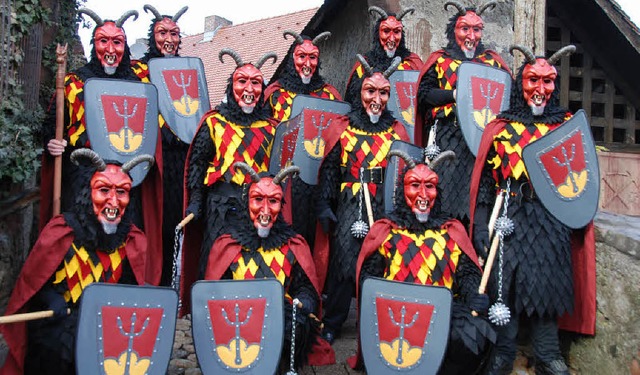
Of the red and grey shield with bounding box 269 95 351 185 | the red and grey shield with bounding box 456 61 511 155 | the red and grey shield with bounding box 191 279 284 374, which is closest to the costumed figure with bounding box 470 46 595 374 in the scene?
the red and grey shield with bounding box 456 61 511 155

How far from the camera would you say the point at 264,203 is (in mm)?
3936

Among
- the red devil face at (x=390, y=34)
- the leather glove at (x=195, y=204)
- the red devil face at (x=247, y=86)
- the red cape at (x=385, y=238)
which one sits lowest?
the red cape at (x=385, y=238)

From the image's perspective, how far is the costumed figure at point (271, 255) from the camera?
3.93 m

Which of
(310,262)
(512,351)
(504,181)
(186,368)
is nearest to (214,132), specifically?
(310,262)

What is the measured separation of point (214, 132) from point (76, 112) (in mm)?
990

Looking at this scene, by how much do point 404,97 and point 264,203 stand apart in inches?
94.0

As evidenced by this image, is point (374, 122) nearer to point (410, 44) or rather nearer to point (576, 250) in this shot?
point (576, 250)

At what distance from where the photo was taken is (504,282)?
13.5ft

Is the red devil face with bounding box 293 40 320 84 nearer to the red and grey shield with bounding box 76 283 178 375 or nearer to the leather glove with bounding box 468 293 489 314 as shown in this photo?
the leather glove with bounding box 468 293 489 314

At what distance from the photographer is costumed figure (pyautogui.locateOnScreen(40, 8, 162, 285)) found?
4695mm

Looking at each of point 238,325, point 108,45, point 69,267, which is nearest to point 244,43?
point 108,45

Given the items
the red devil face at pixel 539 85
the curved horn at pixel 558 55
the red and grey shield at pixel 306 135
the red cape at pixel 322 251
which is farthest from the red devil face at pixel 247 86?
the curved horn at pixel 558 55

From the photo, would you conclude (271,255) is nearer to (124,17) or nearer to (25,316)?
(25,316)

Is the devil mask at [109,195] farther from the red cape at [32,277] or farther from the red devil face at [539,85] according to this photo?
the red devil face at [539,85]
